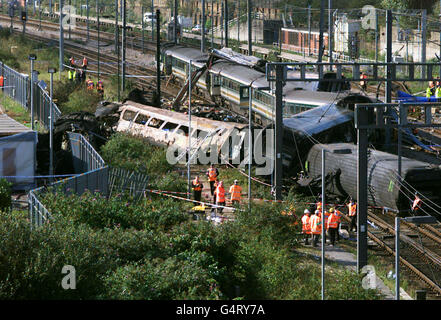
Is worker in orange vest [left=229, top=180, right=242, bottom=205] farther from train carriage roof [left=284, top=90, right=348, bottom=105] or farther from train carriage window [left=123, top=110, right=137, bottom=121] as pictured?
train carriage window [left=123, top=110, right=137, bottom=121]

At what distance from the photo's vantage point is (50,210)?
21.0 m

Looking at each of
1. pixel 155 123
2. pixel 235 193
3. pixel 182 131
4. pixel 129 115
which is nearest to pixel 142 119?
pixel 129 115

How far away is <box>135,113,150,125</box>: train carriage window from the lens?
38.5 m

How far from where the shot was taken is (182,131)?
3603 cm

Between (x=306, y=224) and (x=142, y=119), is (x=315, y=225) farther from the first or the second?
(x=142, y=119)

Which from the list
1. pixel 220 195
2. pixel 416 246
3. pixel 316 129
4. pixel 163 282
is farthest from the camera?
pixel 316 129

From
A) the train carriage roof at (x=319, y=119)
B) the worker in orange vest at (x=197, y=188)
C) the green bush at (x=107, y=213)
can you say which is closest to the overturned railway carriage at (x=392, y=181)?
the train carriage roof at (x=319, y=119)

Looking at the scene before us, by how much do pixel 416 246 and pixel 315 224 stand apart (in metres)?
2.99

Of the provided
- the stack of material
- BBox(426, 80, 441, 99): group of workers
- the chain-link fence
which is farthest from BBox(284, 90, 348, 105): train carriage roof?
the chain-link fence

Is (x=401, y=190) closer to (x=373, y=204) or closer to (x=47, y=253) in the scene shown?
(x=373, y=204)

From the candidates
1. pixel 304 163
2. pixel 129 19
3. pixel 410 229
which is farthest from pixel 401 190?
pixel 129 19

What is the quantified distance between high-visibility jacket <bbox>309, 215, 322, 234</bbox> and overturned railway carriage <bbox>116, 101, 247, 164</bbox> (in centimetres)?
978

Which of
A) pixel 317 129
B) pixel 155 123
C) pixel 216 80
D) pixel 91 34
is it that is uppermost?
pixel 91 34

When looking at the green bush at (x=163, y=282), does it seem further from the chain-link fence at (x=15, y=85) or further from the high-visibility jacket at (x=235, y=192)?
the chain-link fence at (x=15, y=85)
